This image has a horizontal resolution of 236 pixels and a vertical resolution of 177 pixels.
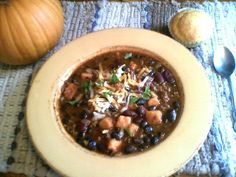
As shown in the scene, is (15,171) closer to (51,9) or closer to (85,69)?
(85,69)

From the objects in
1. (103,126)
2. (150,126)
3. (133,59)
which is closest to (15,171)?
(103,126)

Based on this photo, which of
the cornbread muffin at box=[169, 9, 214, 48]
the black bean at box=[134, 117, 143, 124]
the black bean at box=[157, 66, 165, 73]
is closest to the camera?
the black bean at box=[134, 117, 143, 124]

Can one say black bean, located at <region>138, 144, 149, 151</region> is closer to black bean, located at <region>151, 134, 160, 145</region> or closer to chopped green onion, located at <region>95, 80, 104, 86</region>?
black bean, located at <region>151, 134, 160, 145</region>

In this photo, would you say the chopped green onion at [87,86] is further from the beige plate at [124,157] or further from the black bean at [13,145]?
the black bean at [13,145]

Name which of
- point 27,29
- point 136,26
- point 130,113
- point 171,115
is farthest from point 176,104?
point 27,29

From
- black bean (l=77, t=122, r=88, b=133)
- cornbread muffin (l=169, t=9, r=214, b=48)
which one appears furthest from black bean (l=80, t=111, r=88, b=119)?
cornbread muffin (l=169, t=9, r=214, b=48)

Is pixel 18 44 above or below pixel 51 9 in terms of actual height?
below
